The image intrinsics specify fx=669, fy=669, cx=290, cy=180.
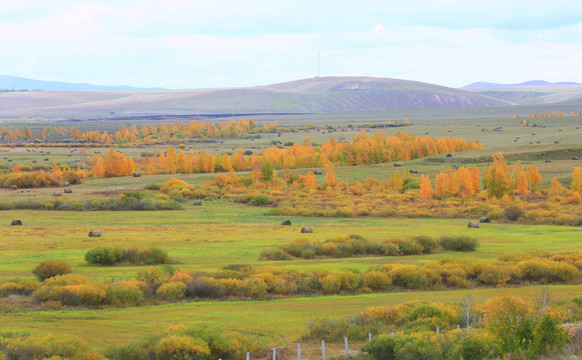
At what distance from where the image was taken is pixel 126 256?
48.2m

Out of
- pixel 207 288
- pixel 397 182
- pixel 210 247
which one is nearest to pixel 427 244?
pixel 210 247

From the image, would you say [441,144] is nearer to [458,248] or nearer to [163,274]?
[458,248]

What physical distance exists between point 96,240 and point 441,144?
132265 mm

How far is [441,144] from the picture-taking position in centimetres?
17588

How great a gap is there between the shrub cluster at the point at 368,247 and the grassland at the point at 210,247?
5.49 feet

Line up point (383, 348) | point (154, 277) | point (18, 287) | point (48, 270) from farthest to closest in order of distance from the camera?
point (48, 270) → point (154, 277) → point (18, 287) → point (383, 348)

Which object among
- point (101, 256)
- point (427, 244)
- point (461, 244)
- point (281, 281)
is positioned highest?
point (281, 281)

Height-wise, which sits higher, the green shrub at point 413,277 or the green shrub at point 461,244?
the green shrub at point 413,277

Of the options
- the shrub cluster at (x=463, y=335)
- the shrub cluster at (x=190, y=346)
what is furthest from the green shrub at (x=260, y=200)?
the shrub cluster at (x=190, y=346)

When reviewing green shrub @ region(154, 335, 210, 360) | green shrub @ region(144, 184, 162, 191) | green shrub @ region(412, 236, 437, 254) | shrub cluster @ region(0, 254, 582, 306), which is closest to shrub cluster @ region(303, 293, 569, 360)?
green shrub @ region(154, 335, 210, 360)

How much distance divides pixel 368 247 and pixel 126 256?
18541mm

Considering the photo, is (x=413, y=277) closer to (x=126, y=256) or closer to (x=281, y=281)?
(x=281, y=281)

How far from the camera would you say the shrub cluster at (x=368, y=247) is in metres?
51.5

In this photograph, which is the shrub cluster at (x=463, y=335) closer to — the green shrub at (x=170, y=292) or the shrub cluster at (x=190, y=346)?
the shrub cluster at (x=190, y=346)
